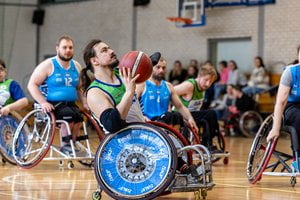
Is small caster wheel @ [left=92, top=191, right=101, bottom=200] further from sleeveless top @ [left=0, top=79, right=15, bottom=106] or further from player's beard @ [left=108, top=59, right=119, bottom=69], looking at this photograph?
sleeveless top @ [left=0, top=79, right=15, bottom=106]

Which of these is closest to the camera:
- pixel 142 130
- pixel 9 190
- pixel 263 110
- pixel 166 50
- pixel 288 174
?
pixel 142 130

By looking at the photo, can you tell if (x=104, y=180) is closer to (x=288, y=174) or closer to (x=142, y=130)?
(x=142, y=130)

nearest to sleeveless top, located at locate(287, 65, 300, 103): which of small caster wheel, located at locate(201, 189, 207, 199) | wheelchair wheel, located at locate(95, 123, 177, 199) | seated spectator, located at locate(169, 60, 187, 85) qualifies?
small caster wheel, located at locate(201, 189, 207, 199)

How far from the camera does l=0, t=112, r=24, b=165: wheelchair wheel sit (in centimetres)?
818

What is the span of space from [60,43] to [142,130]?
318 cm

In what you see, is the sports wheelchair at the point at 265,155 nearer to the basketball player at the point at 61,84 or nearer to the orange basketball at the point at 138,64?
the orange basketball at the point at 138,64

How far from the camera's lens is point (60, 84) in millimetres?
7824

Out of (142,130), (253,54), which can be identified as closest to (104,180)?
(142,130)

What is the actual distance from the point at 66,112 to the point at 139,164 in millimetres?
2949

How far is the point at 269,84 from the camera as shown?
15.1 metres

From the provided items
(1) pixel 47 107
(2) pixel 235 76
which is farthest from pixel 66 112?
(2) pixel 235 76

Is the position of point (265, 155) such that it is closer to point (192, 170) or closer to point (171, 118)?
point (192, 170)

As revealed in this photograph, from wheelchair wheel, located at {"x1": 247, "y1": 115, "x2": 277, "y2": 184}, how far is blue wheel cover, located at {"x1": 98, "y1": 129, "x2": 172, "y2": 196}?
1.54 m

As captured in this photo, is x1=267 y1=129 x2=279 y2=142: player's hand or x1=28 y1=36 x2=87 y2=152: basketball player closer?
x1=267 y1=129 x2=279 y2=142: player's hand
